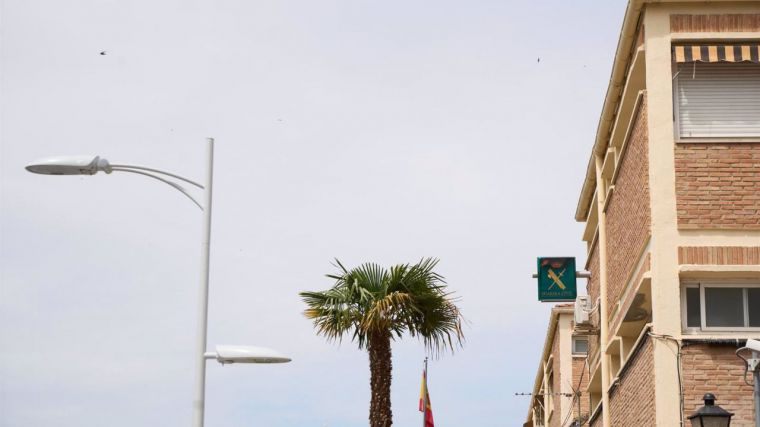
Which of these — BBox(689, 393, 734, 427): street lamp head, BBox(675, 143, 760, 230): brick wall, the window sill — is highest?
the window sill

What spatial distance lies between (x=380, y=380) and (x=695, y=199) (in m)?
8.62

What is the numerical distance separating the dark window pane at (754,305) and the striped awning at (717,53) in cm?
345

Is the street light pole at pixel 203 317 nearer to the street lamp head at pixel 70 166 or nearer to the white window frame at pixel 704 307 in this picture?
the street lamp head at pixel 70 166

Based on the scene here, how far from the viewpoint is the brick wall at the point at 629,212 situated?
20.0 metres

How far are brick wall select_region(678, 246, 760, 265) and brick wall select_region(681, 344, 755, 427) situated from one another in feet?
4.04

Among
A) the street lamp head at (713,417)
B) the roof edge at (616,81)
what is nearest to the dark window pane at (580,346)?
the roof edge at (616,81)

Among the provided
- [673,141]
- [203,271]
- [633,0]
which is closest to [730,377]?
[673,141]

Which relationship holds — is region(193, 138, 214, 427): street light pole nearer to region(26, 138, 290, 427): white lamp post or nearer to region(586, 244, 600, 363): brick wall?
region(26, 138, 290, 427): white lamp post

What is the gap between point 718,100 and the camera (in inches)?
782

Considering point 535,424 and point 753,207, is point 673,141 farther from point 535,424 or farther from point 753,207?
point 535,424

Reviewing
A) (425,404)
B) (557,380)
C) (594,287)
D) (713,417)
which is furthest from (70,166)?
(557,380)

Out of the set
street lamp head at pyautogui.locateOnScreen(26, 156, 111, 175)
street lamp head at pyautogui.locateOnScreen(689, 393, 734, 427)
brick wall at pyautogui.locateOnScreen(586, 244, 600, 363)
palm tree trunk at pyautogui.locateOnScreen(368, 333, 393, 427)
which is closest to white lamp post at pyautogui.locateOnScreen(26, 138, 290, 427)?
street lamp head at pyautogui.locateOnScreen(26, 156, 111, 175)

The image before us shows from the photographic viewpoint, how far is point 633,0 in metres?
19.5

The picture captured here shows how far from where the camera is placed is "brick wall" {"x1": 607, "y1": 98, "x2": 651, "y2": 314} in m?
20.0
